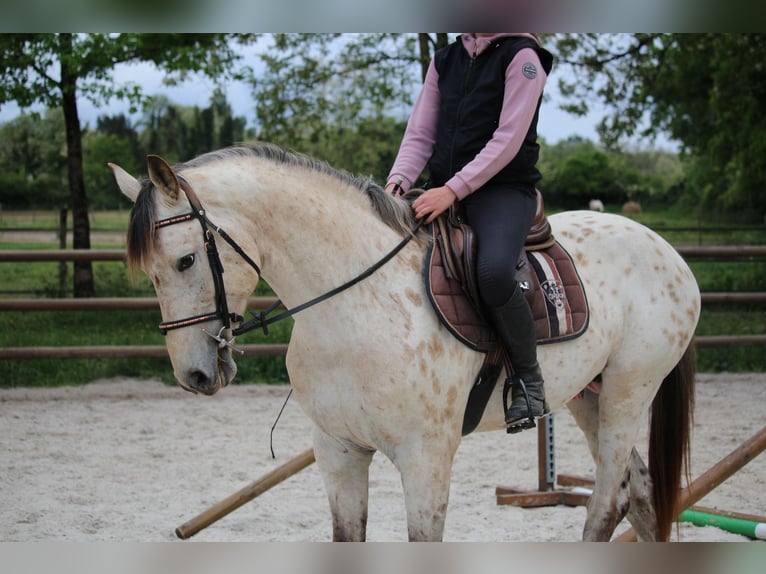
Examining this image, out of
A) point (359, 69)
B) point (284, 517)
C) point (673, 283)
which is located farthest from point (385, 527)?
point (359, 69)

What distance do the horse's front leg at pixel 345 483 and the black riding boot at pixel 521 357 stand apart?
1.75 feet

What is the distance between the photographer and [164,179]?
228 cm


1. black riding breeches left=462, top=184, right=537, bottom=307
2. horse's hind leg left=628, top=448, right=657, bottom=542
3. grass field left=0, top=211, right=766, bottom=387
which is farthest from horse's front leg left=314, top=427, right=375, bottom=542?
grass field left=0, top=211, right=766, bottom=387

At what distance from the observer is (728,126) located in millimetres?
9359

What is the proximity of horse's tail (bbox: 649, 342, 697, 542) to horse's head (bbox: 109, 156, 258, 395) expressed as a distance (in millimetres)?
2088

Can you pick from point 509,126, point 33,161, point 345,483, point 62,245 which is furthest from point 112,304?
point 509,126

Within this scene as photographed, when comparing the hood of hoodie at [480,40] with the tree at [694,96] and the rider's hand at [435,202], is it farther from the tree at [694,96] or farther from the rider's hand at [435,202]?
the tree at [694,96]

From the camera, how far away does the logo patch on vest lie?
2652 millimetres

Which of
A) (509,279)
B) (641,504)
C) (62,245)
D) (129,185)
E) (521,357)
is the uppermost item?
(129,185)

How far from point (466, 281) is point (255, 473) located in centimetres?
328

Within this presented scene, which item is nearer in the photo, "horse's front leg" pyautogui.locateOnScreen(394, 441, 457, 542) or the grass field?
"horse's front leg" pyautogui.locateOnScreen(394, 441, 457, 542)

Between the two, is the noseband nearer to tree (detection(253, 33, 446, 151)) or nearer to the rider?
the rider

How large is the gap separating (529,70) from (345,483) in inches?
59.7

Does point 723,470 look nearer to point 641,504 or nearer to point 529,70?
point 641,504
